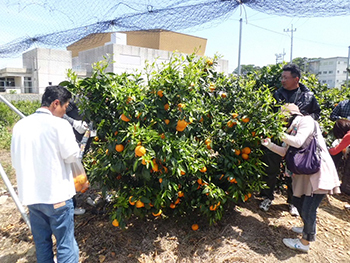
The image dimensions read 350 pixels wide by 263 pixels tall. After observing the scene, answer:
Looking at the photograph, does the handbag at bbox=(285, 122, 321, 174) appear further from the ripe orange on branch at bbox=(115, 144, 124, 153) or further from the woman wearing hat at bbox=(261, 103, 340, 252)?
the ripe orange on branch at bbox=(115, 144, 124, 153)

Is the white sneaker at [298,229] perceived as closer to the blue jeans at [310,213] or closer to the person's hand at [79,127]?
the blue jeans at [310,213]

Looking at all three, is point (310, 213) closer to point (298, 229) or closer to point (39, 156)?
point (298, 229)

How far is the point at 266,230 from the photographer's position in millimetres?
2854

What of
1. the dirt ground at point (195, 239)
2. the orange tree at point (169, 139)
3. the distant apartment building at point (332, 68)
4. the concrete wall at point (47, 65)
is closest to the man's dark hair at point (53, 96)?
the orange tree at point (169, 139)

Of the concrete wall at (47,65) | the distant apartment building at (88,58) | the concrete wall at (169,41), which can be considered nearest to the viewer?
the distant apartment building at (88,58)

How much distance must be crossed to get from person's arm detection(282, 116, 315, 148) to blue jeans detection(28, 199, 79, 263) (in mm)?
1966

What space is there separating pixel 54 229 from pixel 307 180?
89.5 inches

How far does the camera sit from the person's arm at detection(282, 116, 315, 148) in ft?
7.70

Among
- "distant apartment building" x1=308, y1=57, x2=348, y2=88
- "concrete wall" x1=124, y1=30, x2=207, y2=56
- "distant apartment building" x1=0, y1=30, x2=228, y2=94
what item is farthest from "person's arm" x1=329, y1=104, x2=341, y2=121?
"distant apartment building" x1=308, y1=57, x2=348, y2=88

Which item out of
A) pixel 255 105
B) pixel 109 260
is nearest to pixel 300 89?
pixel 255 105

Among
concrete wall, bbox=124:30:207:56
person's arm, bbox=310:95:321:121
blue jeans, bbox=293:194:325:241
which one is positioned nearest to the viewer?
blue jeans, bbox=293:194:325:241

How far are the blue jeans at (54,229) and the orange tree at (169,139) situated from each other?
0.43 meters

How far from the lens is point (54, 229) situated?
2018mm

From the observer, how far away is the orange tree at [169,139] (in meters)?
2.26
